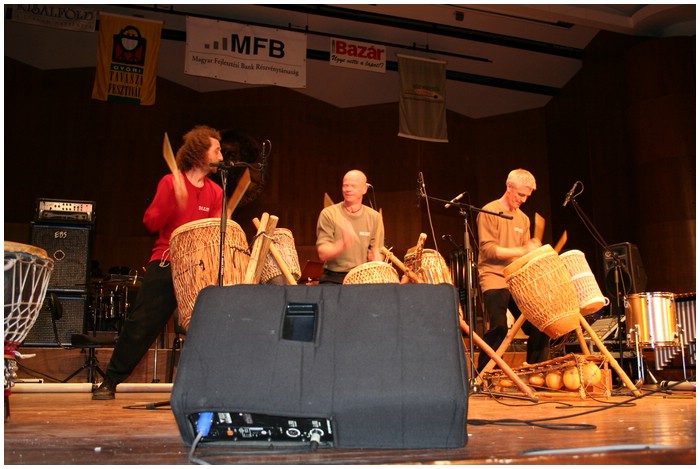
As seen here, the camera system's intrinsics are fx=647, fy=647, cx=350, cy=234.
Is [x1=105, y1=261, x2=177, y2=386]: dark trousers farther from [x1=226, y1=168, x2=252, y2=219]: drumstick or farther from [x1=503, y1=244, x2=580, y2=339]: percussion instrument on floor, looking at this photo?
[x1=503, y1=244, x2=580, y2=339]: percussion instrument on floor

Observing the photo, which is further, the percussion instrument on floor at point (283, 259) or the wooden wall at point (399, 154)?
the wooden wall at point (399, 154)

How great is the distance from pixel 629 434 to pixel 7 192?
36.2ft

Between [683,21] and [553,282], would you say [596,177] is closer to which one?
[683,21]

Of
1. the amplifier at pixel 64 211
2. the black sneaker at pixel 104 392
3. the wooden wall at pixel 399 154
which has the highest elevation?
the wooden wall at pixel 399 154

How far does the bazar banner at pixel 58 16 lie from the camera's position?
27.0 feet

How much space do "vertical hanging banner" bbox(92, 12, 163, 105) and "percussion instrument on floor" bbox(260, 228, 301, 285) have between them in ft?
16.5

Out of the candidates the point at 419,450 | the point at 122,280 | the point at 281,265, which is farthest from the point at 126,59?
the point at 419,450

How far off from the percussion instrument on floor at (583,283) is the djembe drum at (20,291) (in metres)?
3.34

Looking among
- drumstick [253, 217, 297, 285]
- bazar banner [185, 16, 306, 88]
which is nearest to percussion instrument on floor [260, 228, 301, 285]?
drumstick [253, 217, 297, 285]

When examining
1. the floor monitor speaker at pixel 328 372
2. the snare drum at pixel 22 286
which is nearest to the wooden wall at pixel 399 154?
the floor monitor speaker at pixel 328 372

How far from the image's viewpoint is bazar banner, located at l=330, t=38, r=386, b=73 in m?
9.82

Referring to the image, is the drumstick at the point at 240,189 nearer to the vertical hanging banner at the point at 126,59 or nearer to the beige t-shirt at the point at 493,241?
the beige t-shirt at the point at 493,241

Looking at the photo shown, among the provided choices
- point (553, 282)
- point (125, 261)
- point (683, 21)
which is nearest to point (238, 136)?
point (125, 261)

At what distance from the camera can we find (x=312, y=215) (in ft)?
39.1
